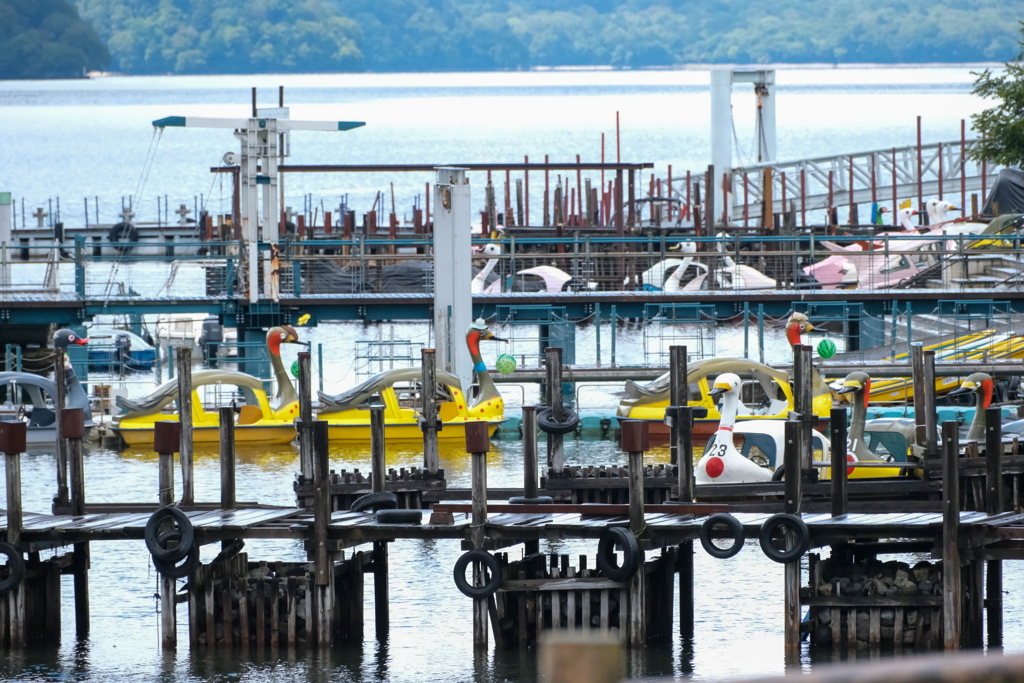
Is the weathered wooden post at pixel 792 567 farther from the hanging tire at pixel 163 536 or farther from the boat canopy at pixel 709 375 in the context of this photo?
the boat canopy at pixel 709 375

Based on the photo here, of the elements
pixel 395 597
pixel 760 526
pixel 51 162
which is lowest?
pixel 395 597

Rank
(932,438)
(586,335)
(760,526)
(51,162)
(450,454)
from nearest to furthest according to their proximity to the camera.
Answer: (760,526) → (932,438) → (450,454) → (586,335) → (51,162)

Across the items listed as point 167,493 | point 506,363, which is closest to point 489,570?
point 167,493

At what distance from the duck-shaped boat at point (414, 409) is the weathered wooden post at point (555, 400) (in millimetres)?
8563

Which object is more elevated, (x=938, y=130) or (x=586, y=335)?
(x=938, y=130)

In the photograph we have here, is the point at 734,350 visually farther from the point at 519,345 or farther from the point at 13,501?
the point at 13,501

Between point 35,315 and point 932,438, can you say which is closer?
point 932,438

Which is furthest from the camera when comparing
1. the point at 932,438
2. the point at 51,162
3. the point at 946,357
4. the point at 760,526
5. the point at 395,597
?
the point at 51,162

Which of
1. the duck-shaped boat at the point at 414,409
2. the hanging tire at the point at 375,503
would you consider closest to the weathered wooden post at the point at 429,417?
the hanging tire at the point at 375,503

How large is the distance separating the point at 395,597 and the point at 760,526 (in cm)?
492

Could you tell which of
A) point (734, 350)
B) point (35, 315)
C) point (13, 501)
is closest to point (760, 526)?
point (13, 501)

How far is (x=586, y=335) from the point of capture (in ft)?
158

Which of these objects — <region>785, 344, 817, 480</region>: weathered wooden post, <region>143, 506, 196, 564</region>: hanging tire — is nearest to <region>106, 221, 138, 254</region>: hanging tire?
<region>785, 344, 817, 480</region>: weathered wooden post

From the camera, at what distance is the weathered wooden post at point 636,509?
50.6ft
